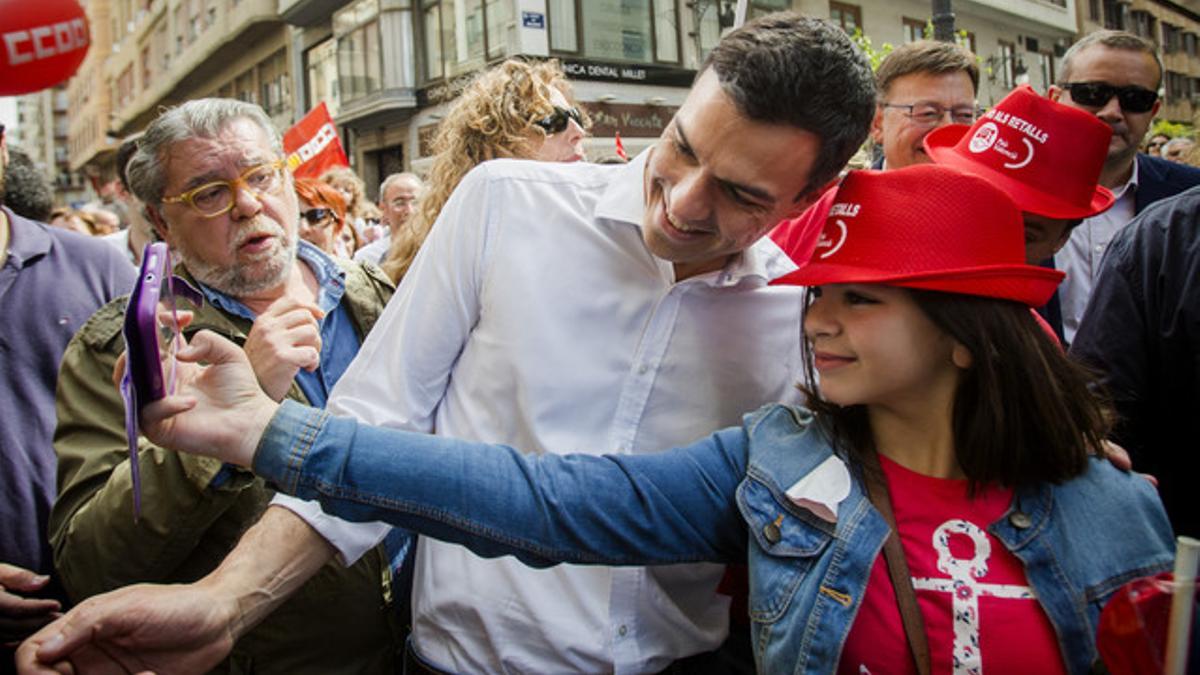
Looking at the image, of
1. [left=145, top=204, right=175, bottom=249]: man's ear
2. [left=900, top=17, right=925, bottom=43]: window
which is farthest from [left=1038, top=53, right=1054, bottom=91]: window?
[left=145, top=204, right=175, bottom=249]: man's ear

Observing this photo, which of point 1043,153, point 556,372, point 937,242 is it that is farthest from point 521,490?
point 1043,153

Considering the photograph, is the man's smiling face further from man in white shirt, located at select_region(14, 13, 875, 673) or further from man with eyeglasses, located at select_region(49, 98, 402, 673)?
man with eyeglasses, located at select_region(49, 98, 402, 673)

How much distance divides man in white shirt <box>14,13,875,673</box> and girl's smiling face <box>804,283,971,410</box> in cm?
25

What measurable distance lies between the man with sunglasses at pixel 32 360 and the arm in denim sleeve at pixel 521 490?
5.04ft

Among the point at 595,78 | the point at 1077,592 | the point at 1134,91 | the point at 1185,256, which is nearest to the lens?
the point at 1077,592

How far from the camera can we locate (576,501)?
1.49m

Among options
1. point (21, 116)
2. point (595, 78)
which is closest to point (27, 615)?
point (595, 78)

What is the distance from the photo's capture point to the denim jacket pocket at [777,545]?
1554 millimetres

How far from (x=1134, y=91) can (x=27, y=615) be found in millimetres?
3986

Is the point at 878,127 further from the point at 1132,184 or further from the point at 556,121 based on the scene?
the point at 556,121

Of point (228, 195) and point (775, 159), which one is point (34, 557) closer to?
point (228, 195)

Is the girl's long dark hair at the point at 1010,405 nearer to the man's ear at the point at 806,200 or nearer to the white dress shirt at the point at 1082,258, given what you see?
the man's ear at the point at 806,200

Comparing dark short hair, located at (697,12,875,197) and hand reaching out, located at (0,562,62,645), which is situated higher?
dark short hair, located at (697,12,875,197)

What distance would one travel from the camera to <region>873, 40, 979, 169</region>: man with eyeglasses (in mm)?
3434
